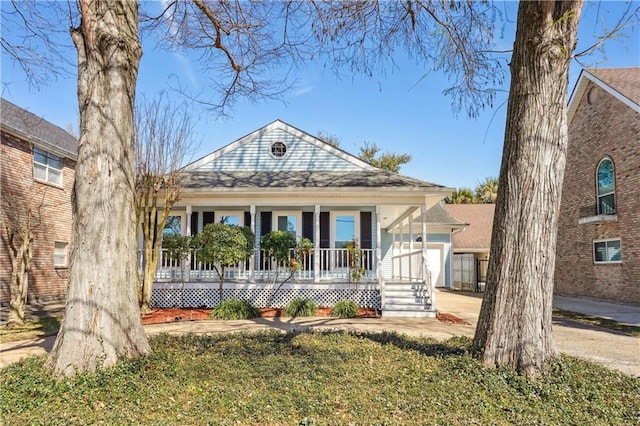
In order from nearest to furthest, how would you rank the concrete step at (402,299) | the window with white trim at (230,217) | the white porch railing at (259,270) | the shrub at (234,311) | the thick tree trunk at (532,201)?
1. the thick tree trunk at (532,201)
2. the shrub at (234,311)
3. the concrete step at (402,299)
4. the white porch railing at (259,270)
5. the window with white trim at (230,217)

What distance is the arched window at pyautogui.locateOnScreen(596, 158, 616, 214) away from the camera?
44.2ft

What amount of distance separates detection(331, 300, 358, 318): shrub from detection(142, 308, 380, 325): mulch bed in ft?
0.53

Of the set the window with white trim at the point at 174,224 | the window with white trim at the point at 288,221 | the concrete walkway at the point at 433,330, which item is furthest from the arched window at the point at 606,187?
the window with white trim at the point at 174,224

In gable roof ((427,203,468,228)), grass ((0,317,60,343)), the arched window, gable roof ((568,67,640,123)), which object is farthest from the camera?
gable roof ((427,203,468,228))

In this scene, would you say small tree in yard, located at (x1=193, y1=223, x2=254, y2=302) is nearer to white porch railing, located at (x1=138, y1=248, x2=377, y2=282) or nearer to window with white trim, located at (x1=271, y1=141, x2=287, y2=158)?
white porch railing, located at (x1=138, y1=248, x2=377, y2=282)

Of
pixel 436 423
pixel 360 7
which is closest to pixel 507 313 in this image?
pixel 436 423

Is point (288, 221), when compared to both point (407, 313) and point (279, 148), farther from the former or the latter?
point (407, 313)

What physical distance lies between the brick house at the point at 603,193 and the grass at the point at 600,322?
9.87 ft

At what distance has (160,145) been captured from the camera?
10.8m

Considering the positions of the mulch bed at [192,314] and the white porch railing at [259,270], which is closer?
the mulch bed at [192,314]

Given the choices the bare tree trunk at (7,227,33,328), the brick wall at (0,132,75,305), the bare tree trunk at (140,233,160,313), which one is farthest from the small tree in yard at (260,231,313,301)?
the brick wall at (0,132,75,305)

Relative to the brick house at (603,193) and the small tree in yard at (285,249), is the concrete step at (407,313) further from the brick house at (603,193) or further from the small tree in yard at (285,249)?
the brick house at (603,193)

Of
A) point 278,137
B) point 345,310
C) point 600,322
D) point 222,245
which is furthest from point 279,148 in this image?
point 600,322

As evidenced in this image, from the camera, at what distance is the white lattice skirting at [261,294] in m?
11.1
